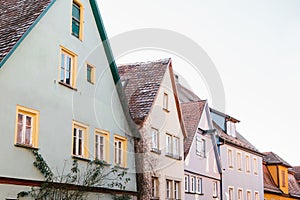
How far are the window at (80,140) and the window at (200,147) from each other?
41.4 feet

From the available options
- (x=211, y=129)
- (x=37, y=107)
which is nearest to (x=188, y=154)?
(x=211, y=129)

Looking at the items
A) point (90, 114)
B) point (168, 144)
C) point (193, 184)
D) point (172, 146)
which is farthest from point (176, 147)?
point (90, 114)

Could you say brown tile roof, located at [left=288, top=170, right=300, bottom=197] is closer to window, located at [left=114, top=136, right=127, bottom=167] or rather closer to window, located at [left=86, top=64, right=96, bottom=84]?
window, located at [left=114, top=136, right=127, bottom=167]

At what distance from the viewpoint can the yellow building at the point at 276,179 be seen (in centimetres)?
4631

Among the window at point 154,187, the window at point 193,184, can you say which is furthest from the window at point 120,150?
the window at point 193,184

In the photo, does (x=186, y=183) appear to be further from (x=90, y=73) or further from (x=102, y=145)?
(x=90, y=73)

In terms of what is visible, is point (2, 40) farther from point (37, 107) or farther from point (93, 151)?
point (93, 151)

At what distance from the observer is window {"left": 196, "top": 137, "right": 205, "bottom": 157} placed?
1266 inches

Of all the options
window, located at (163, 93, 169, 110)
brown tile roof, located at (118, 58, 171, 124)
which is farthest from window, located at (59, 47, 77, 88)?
window, located at (163, 93, 169, 110)

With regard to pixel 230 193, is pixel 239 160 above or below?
above

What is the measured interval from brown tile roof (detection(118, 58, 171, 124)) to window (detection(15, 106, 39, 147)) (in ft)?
27.6

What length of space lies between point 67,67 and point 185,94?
21206mm

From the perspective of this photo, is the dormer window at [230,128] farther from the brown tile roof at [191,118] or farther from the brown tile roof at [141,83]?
the brown tile roof at [141,83]

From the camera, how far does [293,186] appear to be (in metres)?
52.8
